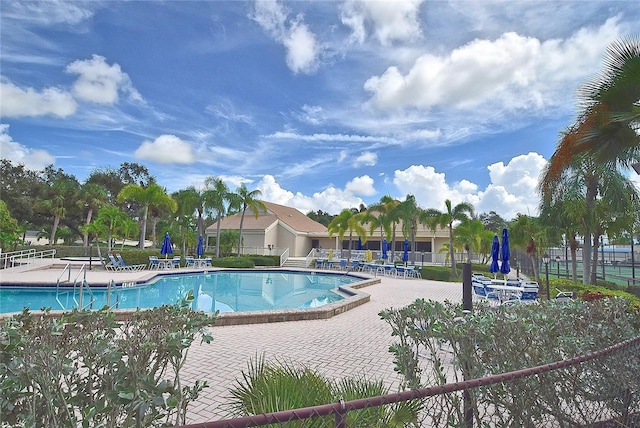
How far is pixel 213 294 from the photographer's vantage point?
1662 centimetres

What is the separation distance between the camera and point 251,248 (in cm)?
3738

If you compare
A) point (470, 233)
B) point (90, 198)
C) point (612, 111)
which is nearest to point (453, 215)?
point (470, 233)

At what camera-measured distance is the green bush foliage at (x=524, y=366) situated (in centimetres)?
278

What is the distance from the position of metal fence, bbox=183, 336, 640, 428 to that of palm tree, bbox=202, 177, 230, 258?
92.8ft

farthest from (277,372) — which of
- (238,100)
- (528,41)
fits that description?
(238,100)

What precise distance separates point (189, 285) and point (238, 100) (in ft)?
32.4

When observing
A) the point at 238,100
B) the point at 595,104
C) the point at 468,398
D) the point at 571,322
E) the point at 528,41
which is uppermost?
the point at 238,100

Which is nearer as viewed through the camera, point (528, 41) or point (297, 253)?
point (528, 41)

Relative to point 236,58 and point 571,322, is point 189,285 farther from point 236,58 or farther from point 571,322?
point 571,322

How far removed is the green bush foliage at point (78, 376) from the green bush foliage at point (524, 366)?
1.81 meters

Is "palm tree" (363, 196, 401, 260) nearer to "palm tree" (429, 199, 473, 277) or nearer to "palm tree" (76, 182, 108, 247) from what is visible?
"palm tree" (429, 199, 473, 277)

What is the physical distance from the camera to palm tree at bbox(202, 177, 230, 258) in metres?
29.8

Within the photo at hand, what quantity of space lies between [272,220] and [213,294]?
22.7 metres

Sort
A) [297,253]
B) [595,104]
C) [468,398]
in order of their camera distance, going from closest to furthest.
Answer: [468,398] < [595,104] < [297,253]
